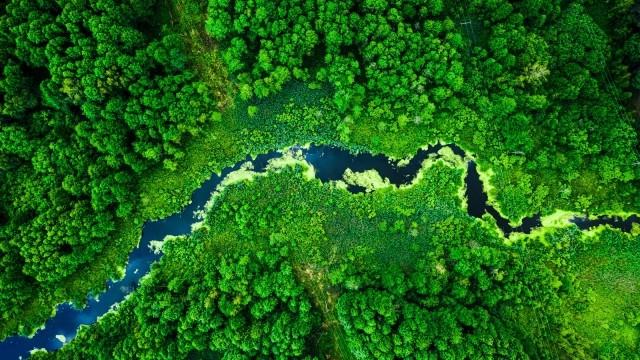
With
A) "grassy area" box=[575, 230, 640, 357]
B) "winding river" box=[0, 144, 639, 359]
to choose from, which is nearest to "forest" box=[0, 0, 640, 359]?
"grassy area" box=[575, 230, 640, 357]

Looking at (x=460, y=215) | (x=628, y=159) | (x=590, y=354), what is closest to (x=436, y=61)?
(x=460, y=215)

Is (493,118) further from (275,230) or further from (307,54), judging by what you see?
(275,230)

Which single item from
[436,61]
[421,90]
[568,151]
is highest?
[436,61]

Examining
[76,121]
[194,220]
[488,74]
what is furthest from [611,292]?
[76,121]

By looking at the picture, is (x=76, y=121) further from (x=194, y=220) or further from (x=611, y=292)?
(x=611, y=292)

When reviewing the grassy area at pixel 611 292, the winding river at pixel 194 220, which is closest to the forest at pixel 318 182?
the grassy area at pixel 611 292
